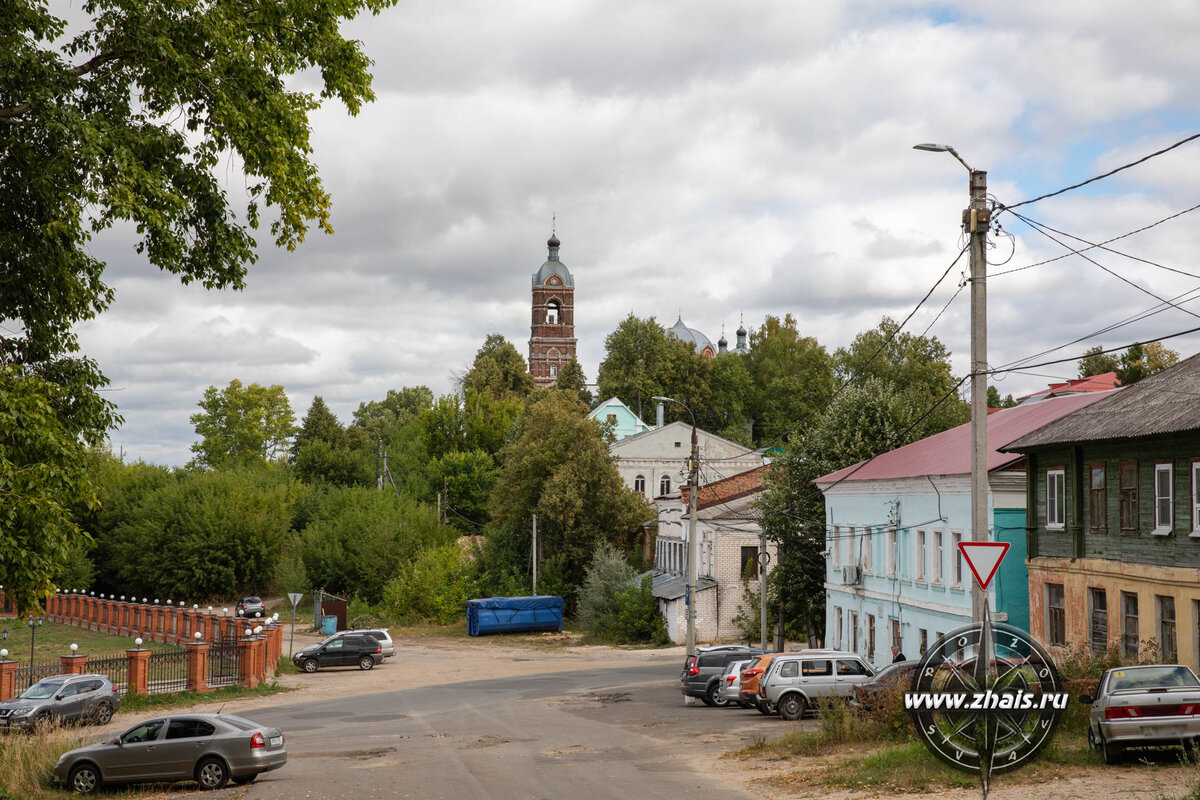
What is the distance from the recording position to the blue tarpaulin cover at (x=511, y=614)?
195 feet

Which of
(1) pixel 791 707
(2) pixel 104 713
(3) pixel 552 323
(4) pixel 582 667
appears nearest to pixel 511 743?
(1) pixel 791 707

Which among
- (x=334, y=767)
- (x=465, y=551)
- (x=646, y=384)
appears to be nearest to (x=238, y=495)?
(x=465, y=551)

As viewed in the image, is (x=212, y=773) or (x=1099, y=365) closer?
(x=212, y=773)

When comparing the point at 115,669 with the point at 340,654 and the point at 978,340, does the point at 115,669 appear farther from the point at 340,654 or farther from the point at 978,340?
the point at 978,340

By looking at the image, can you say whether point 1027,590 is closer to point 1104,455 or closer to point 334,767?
point 1104,455

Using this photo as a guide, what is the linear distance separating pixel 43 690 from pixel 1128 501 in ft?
88.4

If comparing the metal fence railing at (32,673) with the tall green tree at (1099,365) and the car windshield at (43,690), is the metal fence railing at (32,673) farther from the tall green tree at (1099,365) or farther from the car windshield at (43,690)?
the tall green tree at (1099,365)

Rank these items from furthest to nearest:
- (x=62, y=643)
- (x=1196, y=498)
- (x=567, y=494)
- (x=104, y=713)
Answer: (x=567, y=494) < (x=62, y=643) < (x=104, y=713) < (x=1196, y=498)

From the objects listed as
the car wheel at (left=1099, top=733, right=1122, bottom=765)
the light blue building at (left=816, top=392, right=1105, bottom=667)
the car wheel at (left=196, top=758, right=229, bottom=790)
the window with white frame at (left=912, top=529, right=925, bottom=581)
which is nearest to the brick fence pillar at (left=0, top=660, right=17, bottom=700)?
the car wheel at (left=196, top=758, right=229, bottom=790)

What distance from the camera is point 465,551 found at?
246 ft

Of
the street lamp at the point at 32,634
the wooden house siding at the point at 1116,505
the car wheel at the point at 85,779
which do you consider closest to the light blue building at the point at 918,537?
the wooden house siding at the point at 1116,505

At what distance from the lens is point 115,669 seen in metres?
35.1

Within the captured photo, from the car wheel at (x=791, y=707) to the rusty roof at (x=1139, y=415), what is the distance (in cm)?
815

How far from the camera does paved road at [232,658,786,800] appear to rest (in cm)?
1703
